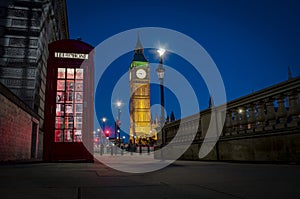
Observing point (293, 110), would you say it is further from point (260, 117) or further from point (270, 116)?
point (260, 117)

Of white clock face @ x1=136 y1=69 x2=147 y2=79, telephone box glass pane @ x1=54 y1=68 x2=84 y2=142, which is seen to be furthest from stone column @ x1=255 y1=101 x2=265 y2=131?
white clock face @ x1=136 y1=69 x2=147 y2=79

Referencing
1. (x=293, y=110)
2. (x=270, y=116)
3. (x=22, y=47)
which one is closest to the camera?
(x=293, y=110)

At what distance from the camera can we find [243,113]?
8.58 metres

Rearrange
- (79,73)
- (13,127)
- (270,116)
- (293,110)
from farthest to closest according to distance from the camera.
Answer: (13,127) < (79,73) < (270,116) < (293,110)

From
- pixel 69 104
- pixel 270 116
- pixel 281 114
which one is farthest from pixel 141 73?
pixel 281 114

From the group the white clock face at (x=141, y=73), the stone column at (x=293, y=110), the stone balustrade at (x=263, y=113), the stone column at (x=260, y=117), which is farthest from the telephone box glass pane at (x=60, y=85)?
the white clock face at (x=141, y=73)

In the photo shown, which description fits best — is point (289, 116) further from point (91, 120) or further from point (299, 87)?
point (91, 120)

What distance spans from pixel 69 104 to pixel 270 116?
6457mm

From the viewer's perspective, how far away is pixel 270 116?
7.37 m

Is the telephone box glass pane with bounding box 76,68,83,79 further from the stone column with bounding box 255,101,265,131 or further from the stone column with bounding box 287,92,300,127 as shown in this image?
the stone column with bounding box 287,92,300,127

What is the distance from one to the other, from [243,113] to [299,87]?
2.33 m

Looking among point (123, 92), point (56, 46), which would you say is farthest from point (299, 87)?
point (123, 92)

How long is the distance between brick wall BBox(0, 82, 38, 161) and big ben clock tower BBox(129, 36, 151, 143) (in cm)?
10902

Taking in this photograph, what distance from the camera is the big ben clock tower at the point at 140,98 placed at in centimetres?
12467
